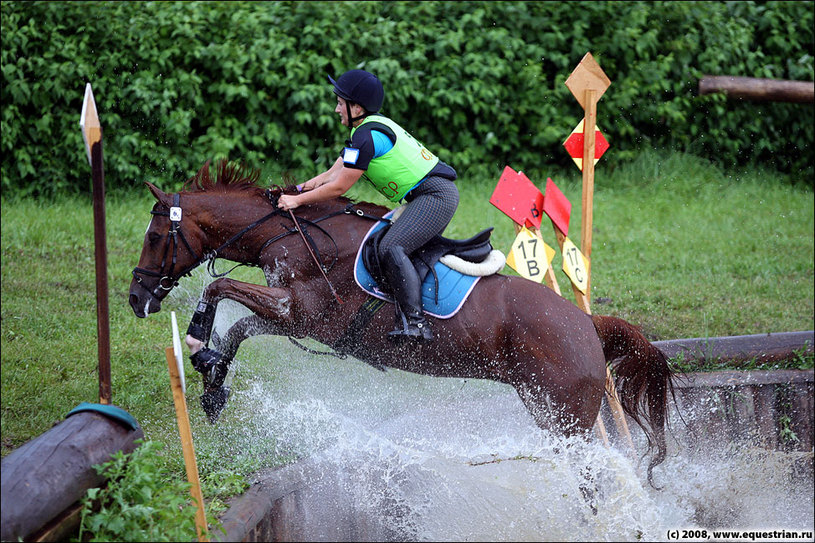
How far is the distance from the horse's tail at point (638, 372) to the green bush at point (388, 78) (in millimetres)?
5081

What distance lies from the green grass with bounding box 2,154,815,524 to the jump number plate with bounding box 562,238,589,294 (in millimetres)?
1737

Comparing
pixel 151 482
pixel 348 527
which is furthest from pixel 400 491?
pixel 151 482

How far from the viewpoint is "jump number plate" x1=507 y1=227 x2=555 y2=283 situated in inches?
218

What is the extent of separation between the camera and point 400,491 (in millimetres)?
5398

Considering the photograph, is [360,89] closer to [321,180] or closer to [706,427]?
[321,180]

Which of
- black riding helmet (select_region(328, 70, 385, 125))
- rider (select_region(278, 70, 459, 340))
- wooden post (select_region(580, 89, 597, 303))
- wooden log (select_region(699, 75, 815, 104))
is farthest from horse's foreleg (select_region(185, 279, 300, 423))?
wooden log (select_region(699, 75, 815, 104))

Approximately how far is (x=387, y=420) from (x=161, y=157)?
15.8ft

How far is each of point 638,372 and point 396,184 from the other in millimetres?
1863

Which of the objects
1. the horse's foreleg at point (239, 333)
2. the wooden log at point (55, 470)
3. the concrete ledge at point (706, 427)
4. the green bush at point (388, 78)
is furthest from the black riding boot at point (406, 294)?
the green bush at point (388, 78)

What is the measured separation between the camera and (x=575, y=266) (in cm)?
587

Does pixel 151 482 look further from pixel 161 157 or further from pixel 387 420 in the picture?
pixel 161 157

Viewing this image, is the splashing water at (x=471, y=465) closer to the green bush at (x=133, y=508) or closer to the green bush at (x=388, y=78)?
the green bush at (x=133, y=508)

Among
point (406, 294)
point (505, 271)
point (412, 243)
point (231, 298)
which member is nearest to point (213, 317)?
point (231, 298)

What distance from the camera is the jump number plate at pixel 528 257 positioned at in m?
5.54
